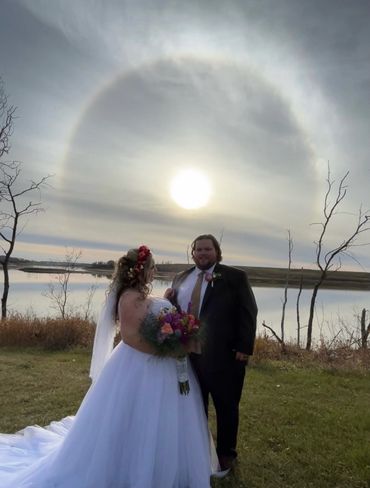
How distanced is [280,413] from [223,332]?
270cm

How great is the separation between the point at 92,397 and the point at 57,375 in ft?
15.4

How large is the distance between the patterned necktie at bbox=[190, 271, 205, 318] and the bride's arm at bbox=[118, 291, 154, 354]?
29.1 inches

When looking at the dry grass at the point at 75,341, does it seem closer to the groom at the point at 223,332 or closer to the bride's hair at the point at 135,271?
the groom at the point at 223,332

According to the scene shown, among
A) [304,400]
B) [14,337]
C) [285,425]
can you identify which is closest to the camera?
[285,425]

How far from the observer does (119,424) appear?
12.6 feet

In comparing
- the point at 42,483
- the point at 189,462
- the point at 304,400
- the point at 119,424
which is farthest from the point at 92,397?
the point at 304,400

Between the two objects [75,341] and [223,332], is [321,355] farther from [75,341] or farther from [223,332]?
[223,332]

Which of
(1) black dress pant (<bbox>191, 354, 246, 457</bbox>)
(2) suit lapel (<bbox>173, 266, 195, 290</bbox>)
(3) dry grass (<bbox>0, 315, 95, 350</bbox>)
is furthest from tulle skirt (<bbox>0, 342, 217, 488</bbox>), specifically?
(3) dry grass (<bbox>0, 315, 95, 350</bbox>)

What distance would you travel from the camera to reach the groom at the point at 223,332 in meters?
4.46

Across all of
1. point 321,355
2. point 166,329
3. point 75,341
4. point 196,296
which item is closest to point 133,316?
point 166,329

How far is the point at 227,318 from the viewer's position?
4.54 metres

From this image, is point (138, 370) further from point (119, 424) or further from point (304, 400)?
point (304, 400)

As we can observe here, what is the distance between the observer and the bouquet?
3.87 m

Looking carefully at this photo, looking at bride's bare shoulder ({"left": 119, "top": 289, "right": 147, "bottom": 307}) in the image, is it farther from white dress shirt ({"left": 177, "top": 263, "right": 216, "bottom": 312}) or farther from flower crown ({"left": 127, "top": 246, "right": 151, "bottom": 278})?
white dress shirt ({"left": 177, "top": 263, "right": 216, "bottom": 312})
